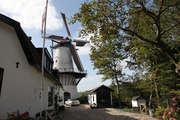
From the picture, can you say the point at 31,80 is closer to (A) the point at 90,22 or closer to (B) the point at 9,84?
(B) the point at 9,84

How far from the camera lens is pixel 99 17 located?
7066mm

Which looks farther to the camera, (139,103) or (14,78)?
(139,103)

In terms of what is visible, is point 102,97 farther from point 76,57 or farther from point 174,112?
point 174,112

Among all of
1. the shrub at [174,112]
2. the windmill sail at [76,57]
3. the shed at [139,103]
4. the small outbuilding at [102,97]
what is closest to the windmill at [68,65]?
the windmill sail at [76,57]

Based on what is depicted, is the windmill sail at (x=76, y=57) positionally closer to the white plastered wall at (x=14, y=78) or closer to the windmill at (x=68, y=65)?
the windmill at (x=68, y=65)

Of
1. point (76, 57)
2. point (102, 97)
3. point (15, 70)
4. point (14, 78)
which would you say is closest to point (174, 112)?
point (14, 78)

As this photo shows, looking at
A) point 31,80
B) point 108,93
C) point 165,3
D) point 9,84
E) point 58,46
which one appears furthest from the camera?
point 58,46

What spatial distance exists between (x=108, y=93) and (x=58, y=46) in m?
15.6

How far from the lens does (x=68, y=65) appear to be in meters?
27.1

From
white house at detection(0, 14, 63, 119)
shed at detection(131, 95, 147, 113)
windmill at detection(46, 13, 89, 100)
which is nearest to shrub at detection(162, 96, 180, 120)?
shed at detection(131, 95, 147, 113)

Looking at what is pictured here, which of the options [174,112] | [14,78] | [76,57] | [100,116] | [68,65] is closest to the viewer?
[14,78]

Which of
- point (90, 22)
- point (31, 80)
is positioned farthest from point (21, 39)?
point (90, 22)

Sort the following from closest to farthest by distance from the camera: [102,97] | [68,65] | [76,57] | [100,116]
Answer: [100,116] < [102,97] < [68,65] < [76,57]

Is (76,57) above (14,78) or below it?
above
